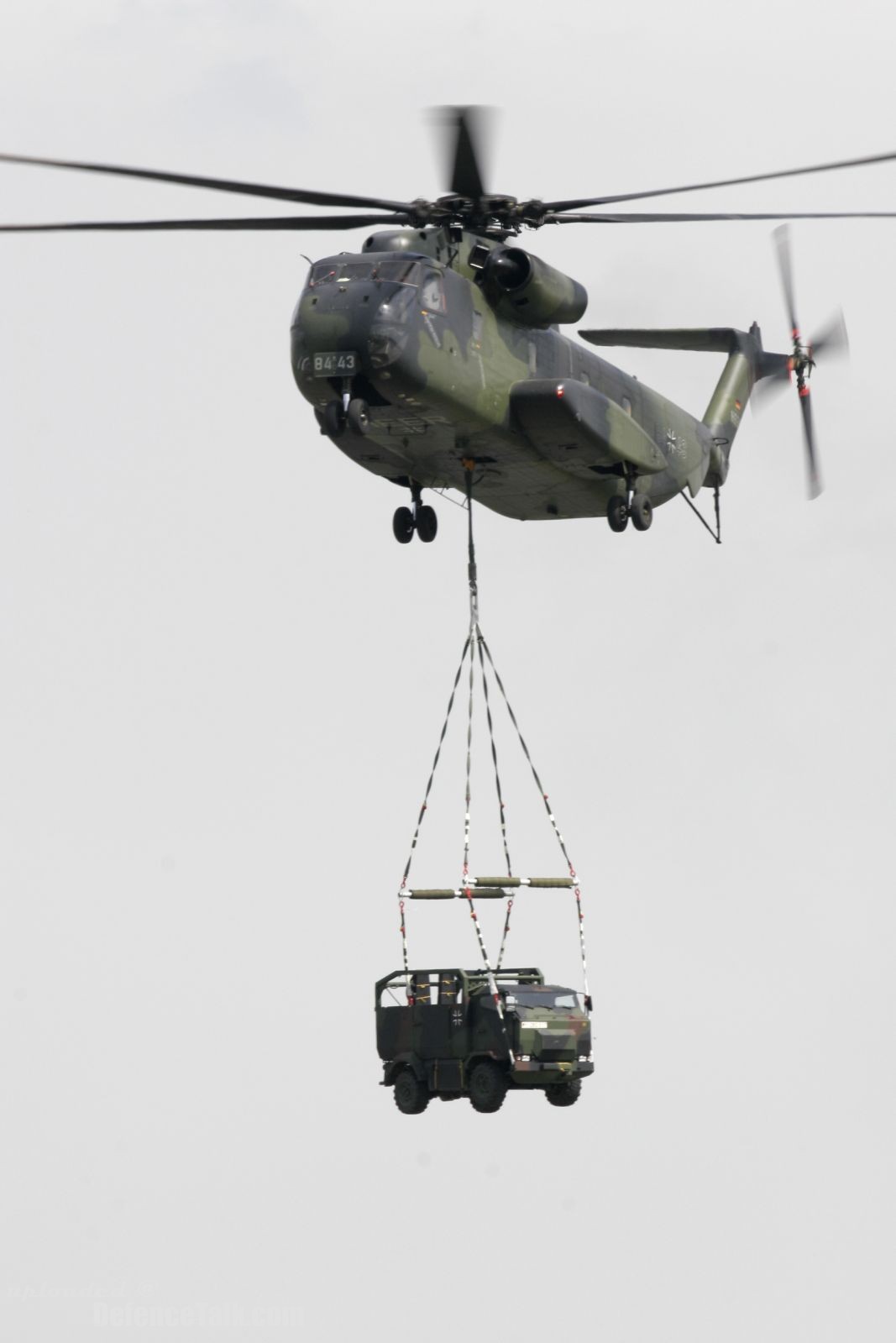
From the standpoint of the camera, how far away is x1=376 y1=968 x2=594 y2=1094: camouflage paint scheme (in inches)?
1148

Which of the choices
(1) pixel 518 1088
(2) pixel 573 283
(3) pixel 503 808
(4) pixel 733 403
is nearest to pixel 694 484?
(4) pixel 733 403

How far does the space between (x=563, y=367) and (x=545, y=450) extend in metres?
1.69

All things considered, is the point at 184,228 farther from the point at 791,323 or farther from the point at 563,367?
the point at 791,323

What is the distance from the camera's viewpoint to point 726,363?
39.9 meters

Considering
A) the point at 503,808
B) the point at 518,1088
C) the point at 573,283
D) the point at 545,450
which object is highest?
the point at 573,283

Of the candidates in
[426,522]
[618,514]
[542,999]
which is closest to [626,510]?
[618,514]

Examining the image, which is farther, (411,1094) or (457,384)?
(411,1094)

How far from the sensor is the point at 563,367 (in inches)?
1280

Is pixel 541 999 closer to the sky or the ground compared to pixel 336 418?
closer to the ground

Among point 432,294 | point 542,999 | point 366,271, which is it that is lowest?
point 542,999

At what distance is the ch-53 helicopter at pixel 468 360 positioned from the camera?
93.4ft

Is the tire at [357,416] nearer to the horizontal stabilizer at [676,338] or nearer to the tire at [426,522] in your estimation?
the tire at [426,522]

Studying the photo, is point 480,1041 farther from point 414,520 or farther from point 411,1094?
point 414,520

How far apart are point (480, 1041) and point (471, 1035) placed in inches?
6.1
